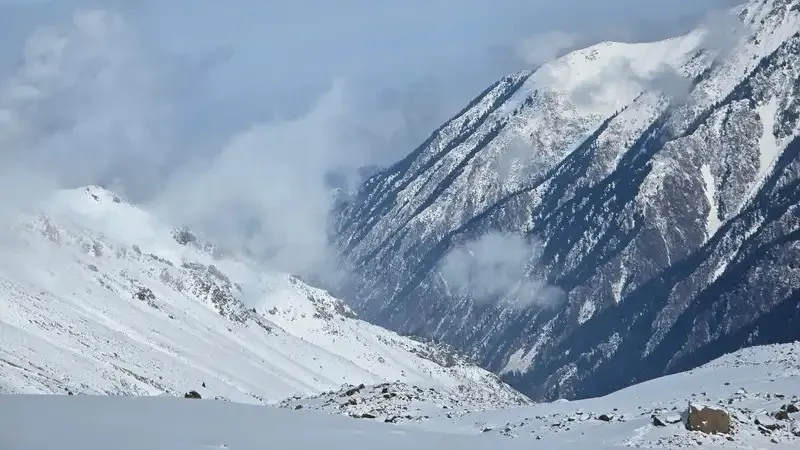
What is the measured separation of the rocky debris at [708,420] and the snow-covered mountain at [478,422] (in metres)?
0.06

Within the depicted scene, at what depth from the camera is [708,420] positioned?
3544 centimetres

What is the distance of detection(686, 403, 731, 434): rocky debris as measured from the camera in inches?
1387

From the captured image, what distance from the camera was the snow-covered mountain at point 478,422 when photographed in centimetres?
2042

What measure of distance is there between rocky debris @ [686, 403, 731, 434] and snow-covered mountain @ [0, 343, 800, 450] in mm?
55

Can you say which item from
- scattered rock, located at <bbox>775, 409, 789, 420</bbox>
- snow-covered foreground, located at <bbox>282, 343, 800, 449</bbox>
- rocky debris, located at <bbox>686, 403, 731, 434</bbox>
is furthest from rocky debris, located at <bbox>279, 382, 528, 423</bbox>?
scattered rock, located at <bbox>775, 409, 789, 420</bbox>

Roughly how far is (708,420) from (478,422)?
56.9ft

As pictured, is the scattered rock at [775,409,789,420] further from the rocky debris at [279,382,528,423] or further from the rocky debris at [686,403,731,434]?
the rocky debris at [279,382,528,423]

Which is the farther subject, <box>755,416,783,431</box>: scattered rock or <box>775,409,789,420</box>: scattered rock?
<box>775,409,789,420</box>: scattered rock

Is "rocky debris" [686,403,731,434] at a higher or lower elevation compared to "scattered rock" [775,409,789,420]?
lower

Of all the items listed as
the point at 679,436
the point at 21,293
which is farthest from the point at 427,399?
Answer: the point at 21,293

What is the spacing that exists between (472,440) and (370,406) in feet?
116

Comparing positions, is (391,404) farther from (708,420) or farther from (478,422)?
(708,420)

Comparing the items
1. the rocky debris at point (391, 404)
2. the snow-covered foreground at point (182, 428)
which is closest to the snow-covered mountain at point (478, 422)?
the snow-covered foreground at point (182, 428)

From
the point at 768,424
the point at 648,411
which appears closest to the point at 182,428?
the point at 768,424
